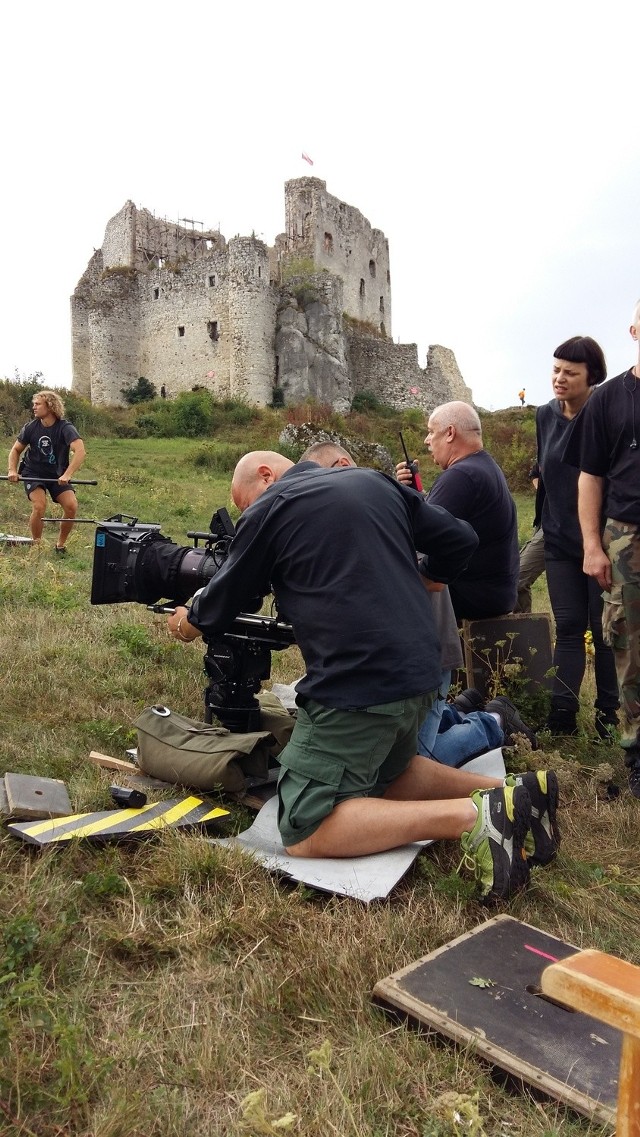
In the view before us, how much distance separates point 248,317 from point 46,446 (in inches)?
Answer: 1097

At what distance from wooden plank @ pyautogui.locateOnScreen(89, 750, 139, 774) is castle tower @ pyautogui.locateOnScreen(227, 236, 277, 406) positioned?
31740mm

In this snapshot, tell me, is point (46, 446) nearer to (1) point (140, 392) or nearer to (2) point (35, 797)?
(2) point (35, 797)

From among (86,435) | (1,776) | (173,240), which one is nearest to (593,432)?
(1,776)

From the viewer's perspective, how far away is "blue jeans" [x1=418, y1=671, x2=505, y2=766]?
335 cm

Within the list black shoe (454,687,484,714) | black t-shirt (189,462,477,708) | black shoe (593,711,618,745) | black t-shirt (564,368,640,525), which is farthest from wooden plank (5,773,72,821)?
black shoe (593,711,618,745)

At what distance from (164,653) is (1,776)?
177 cm

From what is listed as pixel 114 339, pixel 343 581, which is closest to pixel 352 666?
pixel 343 581

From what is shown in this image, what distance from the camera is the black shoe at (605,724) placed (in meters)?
4.07

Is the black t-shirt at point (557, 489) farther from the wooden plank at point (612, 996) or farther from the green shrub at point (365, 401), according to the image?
the green shrub at point (365, 401)

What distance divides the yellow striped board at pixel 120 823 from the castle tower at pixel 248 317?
106 ft

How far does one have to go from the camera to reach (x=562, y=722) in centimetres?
418

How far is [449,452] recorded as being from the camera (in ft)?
13.3

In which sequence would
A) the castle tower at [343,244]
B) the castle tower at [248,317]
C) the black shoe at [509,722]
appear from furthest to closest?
the castle tower at [343,244] < the castle tower at [248,317] < the black shoe at [509,722]

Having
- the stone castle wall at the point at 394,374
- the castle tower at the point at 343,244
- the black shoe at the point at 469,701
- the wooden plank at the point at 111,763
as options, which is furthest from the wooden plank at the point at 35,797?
the castle tower at the point at 343,244
